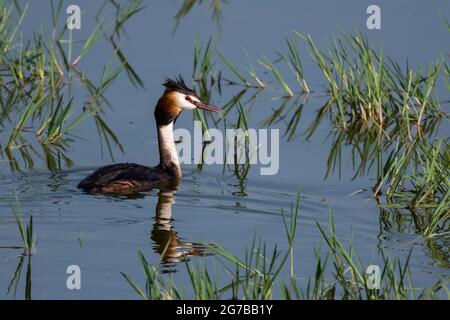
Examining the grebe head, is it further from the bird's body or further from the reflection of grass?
the reflection of grass

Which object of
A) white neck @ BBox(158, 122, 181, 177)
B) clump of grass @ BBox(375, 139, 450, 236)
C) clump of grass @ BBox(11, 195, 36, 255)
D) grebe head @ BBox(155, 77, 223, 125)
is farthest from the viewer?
grebe head @ BBox(155, 77, 223, 125)

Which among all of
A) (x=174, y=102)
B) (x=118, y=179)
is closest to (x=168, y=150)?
(x=174, y=102)

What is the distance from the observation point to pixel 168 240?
10.3m

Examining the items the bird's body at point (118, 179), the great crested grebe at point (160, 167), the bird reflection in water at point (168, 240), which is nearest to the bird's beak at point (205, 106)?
the great crested grebe at point (160, 167)

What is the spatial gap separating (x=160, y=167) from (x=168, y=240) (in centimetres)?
221

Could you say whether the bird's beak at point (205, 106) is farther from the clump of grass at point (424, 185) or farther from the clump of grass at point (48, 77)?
the clump of grass at point (424, 185)

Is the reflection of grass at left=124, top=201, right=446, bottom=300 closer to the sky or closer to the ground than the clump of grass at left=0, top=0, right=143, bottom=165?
closer to the ground

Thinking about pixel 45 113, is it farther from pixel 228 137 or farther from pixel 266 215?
pixel 266 215

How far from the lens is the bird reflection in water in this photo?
32.0 feet

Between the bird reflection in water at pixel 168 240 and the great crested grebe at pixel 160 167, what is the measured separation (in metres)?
0.27

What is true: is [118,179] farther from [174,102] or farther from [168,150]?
[174,102]

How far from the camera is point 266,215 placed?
36.0ft

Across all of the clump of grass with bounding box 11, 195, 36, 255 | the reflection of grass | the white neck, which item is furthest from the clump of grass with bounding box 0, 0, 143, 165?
the reflection of grass
